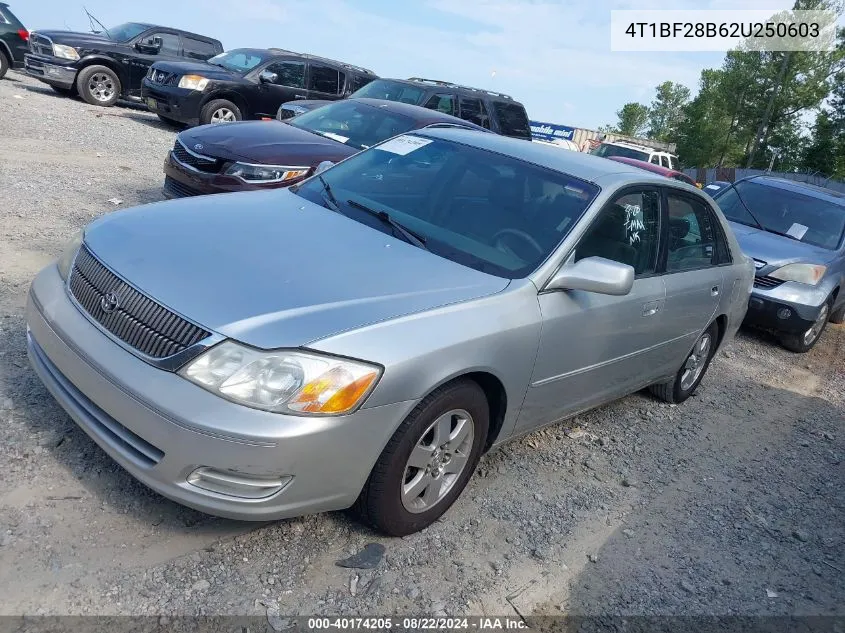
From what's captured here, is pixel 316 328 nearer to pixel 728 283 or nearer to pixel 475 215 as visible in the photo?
pixel 475 215

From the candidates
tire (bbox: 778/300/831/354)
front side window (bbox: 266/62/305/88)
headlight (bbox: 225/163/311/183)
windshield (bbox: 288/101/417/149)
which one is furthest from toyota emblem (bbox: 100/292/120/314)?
front side window (bbox: 266/62/305/88)

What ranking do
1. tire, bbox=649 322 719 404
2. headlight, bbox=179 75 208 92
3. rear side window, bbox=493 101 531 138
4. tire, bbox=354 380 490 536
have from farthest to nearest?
1. rear side window, bbox=493 101 531 138
2. headlight, bbox=179 75 208 92
3. tire, bbox=649 322 719 404
4. tire, bbox=354 380 490 536

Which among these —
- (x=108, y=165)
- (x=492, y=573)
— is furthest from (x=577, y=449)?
(x=108, y=165)

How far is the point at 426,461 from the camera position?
10.3 feet

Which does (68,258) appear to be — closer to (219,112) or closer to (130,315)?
(130,315)

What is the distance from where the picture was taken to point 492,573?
3.18 metres

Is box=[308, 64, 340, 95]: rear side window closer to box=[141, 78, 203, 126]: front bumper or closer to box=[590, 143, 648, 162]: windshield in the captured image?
box=[141, 78, 203, 126]: front bumper

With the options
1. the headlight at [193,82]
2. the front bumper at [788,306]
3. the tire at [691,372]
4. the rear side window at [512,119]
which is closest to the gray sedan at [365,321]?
the tire at [691,372]

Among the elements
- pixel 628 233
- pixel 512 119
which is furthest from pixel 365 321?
pixel 512 119

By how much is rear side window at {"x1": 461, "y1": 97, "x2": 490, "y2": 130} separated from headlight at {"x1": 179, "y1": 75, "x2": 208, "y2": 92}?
14.3 feet

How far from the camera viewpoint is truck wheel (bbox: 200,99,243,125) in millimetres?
12836

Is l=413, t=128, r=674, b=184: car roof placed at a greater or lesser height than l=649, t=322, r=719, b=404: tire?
greater

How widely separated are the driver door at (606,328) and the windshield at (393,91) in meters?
8.10

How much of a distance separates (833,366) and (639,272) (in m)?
4.88
